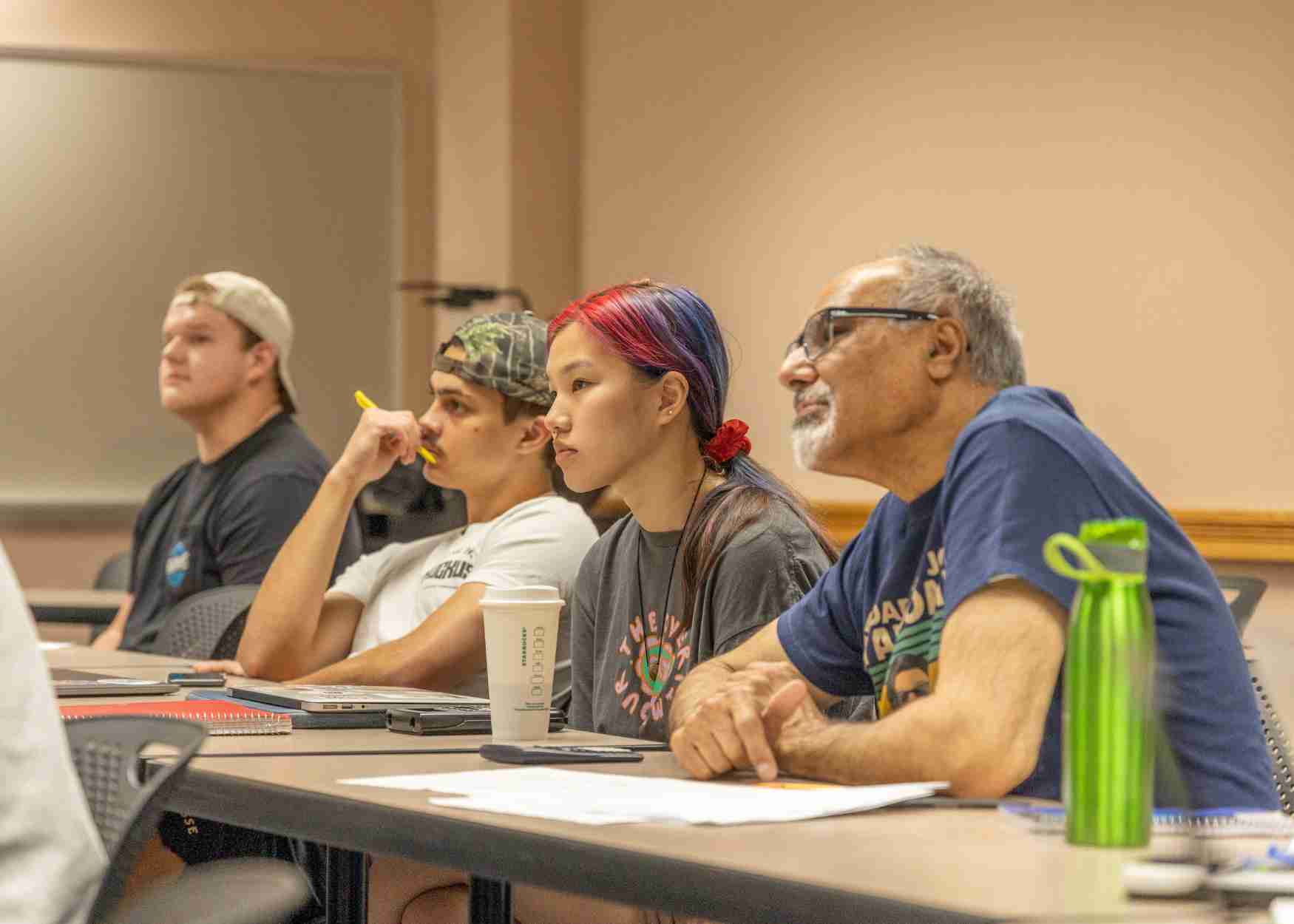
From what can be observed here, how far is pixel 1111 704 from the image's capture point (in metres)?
1.13

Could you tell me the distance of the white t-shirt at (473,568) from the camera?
2.54 metres

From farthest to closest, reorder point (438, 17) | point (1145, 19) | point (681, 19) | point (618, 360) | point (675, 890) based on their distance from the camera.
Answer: point (438, 17)
point (681, 19)
point (1145, 19)
point (618, 360)
point (675, 890)

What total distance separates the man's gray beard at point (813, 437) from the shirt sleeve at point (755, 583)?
0.59 feet

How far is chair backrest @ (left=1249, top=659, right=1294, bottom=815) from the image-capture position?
1.62 meters

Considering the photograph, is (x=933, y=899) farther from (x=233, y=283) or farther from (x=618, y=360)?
(x=233, y=283)

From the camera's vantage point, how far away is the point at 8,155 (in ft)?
18.5

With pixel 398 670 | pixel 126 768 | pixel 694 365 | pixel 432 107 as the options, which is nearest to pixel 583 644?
pixel 398 670

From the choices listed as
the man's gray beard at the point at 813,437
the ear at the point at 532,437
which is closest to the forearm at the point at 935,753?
the man's gray beard at the point at 813,437

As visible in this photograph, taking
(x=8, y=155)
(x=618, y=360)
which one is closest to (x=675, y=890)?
(x=618, y=360)

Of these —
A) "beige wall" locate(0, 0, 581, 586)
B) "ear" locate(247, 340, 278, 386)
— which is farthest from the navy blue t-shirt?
"beige wall" locate(0, 0, 581, 586)

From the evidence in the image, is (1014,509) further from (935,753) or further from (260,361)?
(260,361)

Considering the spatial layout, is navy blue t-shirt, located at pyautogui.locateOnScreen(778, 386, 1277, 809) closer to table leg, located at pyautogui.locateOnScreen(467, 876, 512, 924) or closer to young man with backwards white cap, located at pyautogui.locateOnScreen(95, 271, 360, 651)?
table leg, located at pyautogui.locateOnScreen(467, 876, 512, 924)

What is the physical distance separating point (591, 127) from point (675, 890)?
4912mm

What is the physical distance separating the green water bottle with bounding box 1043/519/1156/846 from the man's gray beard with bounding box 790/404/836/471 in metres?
0.71
